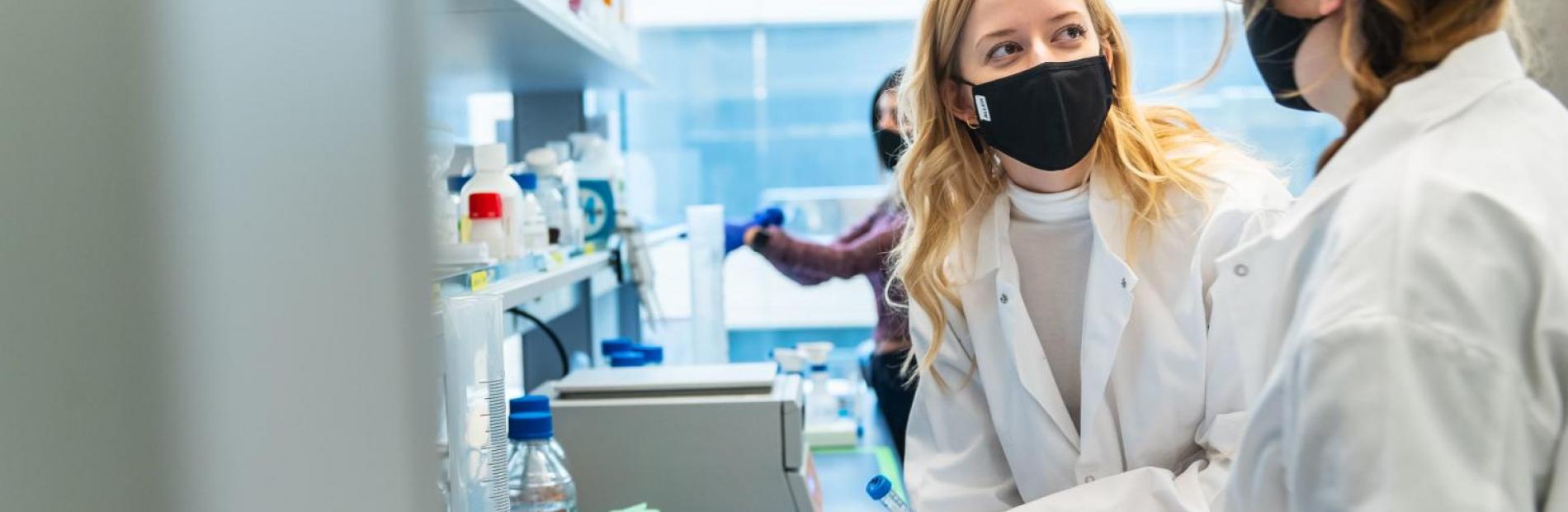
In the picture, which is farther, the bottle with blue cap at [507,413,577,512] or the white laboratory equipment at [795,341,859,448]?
the white laboratory equipment at [795,341,859,448]

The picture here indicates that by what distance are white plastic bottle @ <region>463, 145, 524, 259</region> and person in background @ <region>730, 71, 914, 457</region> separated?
1417mm

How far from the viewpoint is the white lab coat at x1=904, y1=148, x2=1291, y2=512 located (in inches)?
56.2

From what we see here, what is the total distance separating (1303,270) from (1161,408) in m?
0.65

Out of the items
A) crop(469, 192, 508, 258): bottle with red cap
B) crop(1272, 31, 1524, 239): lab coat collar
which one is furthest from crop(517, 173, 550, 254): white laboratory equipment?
crop(1272, 31, 1524, 239): lab coat collar

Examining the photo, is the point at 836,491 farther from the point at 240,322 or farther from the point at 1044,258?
the point at 240,322

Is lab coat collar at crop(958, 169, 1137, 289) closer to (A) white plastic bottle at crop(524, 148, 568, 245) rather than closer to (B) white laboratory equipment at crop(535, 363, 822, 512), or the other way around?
(B) white laboratory equipment at crop(535, 363, 822, 512)

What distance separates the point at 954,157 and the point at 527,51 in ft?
2.56

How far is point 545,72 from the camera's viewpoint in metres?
2.35

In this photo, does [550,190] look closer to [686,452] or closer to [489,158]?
[489,158]

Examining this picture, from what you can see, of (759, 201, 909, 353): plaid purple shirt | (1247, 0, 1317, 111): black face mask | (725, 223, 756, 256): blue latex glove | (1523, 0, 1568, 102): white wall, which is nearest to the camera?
(1247, 0, 1317, 111): black face mask

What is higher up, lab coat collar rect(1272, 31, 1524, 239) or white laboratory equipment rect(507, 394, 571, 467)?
lab coat collar rect(1272, 31, 1524, 239)

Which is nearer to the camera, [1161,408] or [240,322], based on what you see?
[240,322]

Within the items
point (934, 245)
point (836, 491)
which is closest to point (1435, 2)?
point (934, 245)

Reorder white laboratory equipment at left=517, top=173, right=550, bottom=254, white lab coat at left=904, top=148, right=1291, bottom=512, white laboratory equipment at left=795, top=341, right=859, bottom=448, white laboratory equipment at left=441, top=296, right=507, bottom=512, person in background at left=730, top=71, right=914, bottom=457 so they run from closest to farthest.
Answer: white laboratory equipment at left=441, top=296, right=507, bottom=512 → white lab coat at left=904, top=148, right=1291, bottom=512 → white laboratory equipment at left=517, top=173, right=550, bottom=254 → white laboratory equipment at left=795, top=341, right=859, bottom=448 → person in background at left=730, top=71, right=914, bottom=457
